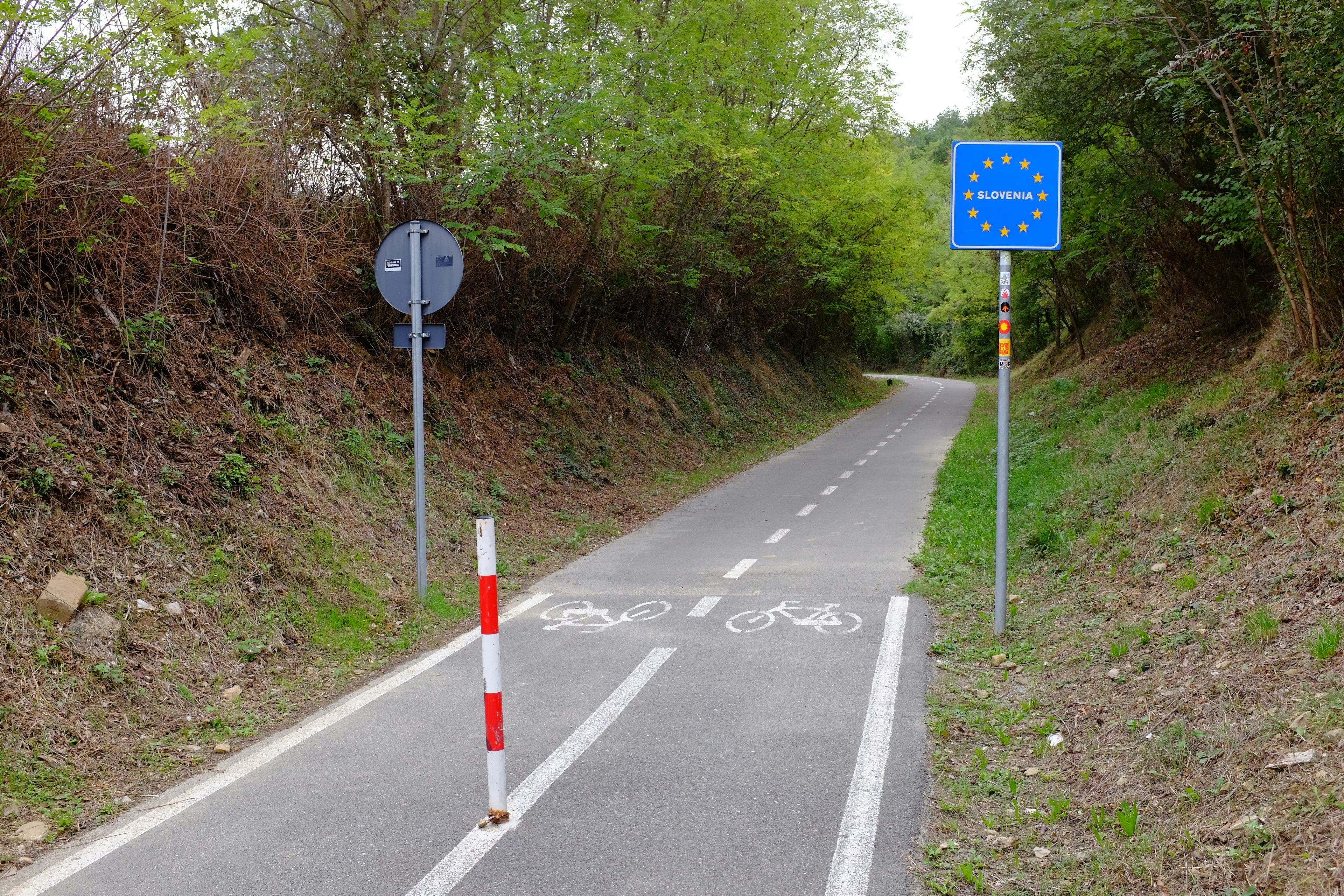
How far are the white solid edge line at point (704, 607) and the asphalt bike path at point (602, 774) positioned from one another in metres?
0.02

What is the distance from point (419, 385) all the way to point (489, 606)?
173 inches

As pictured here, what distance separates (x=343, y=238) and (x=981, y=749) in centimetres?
967

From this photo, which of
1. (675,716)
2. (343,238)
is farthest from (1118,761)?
(343,238)

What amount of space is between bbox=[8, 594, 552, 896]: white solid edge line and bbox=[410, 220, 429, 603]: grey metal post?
3.48ft

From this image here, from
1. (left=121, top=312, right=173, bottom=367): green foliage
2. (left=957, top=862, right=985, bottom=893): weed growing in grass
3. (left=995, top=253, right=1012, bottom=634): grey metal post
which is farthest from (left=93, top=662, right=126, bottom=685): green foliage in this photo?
(left=995, top=253, right=1012, bottom=634): grey metal post

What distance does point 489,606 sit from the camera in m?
4.21

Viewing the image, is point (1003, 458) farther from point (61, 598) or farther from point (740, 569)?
point (61, 598)

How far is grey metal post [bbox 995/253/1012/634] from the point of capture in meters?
7.19

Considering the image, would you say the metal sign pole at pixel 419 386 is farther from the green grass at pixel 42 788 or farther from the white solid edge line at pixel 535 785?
the green grass at pixel 42 788

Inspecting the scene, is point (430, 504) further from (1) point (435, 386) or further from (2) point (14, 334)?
(2) point (14, 334)

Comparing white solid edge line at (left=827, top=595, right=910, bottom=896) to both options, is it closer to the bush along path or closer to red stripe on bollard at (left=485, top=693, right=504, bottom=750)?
→ the bush along path

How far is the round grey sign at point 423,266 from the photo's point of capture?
8180 millimetres

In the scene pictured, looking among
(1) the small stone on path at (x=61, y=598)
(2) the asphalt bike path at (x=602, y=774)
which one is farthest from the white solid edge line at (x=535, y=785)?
(1) the small stone on path at (x=61, y=598)

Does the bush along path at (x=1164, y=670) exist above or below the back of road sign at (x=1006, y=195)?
below
